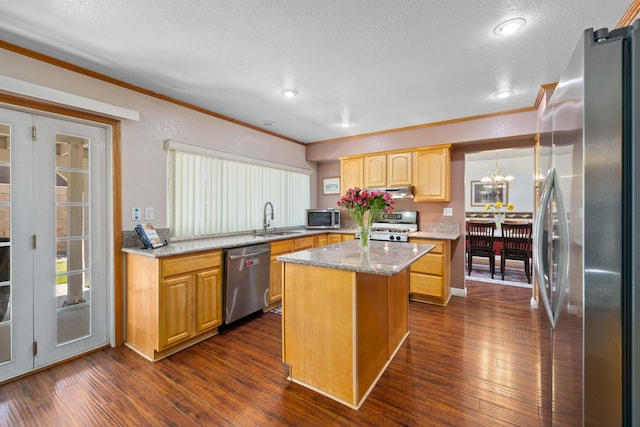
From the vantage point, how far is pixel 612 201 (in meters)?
0.85

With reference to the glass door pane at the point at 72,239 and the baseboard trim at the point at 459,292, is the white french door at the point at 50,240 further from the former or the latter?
the baseboard trim at the point at 459,292

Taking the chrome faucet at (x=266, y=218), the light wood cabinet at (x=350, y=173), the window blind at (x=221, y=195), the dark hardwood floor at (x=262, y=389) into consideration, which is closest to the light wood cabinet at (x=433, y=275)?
the dark hardwood floor at (x=262, y=389)

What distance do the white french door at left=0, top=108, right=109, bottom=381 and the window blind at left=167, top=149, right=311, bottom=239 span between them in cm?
70

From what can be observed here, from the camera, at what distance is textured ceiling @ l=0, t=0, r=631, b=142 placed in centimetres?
168

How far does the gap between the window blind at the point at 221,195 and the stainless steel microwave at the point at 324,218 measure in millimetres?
311

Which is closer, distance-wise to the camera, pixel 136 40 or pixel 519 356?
pixel 136 40

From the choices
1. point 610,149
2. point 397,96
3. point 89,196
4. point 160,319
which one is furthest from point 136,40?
point 610,149

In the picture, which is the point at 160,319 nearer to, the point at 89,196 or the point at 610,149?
the point at 89,196

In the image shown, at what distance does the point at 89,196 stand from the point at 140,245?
1.97ft

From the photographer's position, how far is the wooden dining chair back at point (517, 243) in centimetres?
457

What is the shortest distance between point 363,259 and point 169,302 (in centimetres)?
172

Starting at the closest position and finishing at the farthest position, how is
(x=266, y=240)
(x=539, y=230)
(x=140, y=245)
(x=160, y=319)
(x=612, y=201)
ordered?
1. (x=612, y=201)
2. (x=539, y=230)
3. (x=160, y=319)
4. (x=140, y=245)
5. (x=266, y=240)

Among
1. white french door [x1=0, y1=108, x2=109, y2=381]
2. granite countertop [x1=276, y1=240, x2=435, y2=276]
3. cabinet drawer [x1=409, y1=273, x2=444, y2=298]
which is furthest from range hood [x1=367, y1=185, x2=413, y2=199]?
white french door [x1=0, y1=108, x2=109, y2=381]

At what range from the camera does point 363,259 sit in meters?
1.96
